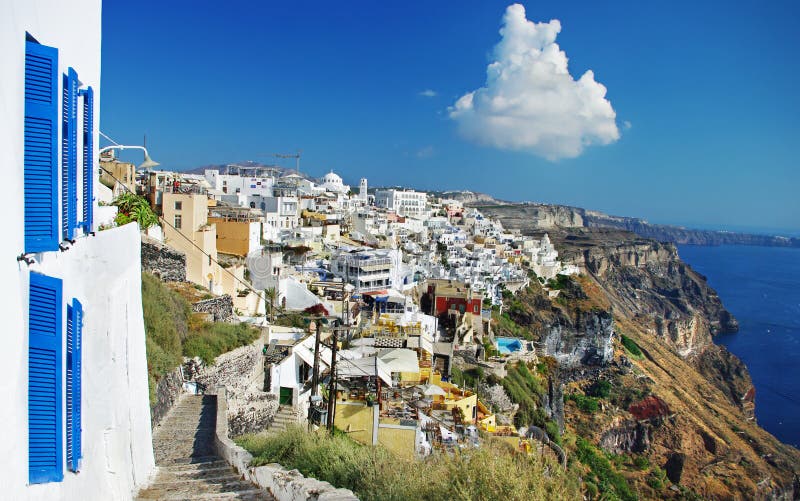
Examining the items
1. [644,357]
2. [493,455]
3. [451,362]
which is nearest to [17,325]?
[493,455]

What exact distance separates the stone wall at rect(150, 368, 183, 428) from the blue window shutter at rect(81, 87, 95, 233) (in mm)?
3997

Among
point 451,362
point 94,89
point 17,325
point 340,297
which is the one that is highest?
point 94,89

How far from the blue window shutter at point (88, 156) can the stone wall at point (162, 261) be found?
8483mm

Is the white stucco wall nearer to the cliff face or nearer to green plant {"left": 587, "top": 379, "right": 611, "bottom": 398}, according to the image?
green plant {"left": 587, "top": 379, "right": 611, "bottom": 398}

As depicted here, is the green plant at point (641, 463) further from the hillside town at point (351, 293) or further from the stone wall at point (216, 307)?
the stone wall at point (216, 307)

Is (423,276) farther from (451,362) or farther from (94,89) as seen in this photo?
(94,89)

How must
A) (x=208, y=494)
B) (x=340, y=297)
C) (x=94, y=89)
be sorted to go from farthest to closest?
(x=340, y=297) → (x=208, y=494) → (x=94, y=89)

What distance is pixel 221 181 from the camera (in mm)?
42438

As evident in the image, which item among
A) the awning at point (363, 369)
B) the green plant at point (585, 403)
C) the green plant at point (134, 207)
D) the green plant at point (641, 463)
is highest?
the green plant at point (134, 207)

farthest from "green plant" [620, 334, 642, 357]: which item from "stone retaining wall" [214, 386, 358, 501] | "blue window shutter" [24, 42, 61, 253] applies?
"blue window shutter" [24, 42, 61, 253]

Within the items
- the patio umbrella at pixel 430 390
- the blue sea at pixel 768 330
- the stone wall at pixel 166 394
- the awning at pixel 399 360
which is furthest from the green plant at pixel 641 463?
the stone wall at pixel 166 394

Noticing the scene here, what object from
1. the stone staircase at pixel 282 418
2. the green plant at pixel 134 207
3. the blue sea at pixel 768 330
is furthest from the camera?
the blue sea at pixel 768 330

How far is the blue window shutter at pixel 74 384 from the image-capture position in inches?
124

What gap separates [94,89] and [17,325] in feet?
8.48
